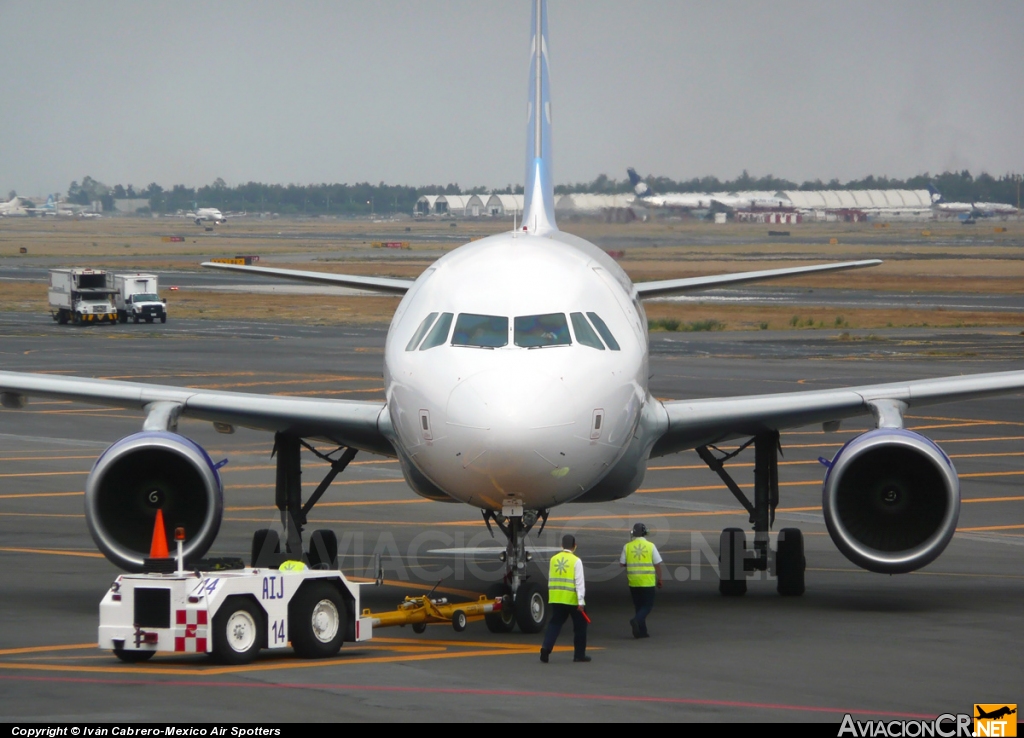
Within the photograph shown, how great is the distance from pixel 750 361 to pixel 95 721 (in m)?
52.4

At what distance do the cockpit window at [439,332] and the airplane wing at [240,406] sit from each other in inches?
124

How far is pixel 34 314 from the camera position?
9412cm

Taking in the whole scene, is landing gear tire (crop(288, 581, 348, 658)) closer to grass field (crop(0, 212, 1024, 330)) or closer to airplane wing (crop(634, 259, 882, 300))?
airplane wing (crop(634, 259, 882, 300))

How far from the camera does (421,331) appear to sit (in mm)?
19812

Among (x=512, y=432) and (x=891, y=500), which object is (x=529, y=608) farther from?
(x=891, y=500)

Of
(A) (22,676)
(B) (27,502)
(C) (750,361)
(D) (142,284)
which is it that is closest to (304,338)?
(D) (142,284)

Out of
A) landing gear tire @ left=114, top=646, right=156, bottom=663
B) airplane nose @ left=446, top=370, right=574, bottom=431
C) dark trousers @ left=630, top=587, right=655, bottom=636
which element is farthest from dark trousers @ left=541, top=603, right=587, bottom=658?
landing gear tire @ left=114, top=646, right=156, bottom=663

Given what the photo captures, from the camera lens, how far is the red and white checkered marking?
17422mm

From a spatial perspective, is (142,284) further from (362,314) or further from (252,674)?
(252,674)

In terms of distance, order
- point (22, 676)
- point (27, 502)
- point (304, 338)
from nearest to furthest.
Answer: point (22, 676) → point (27, 502) → point (304, 338)

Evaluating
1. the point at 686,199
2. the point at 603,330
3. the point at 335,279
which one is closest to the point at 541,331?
the point at 603,330

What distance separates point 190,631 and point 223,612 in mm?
407

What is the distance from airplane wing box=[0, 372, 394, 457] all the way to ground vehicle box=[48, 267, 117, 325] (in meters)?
64.0

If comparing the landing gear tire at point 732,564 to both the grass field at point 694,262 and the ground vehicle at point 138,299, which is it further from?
the ground vehicle at point 138,299
